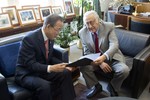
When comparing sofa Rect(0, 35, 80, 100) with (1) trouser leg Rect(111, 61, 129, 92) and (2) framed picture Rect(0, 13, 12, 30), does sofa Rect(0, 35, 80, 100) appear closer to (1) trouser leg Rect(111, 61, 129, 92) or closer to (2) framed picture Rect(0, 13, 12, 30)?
(2) framed picture Rect(0, 13, 12, 30)

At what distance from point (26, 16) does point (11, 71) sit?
1108mm

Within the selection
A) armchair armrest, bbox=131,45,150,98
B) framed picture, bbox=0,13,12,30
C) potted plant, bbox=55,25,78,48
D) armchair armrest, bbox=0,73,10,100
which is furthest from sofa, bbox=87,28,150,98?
framed picture, bbox=0,13,12,30

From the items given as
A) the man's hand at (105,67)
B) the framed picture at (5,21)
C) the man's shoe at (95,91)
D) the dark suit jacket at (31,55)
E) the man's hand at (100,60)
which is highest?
the framed picture at (5,21)

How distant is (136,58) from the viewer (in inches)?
80.4

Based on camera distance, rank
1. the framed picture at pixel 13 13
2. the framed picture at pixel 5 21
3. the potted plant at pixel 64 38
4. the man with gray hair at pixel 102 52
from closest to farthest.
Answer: the man with gray hair at pixel 102 52 < the framed picture at pixel 5 21 < the framed picture at pixel 13 13 < the potted plant at pixel 64 38

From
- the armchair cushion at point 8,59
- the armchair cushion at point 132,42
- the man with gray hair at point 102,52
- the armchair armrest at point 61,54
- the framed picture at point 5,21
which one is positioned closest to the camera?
the armchair cushion at point 8,59

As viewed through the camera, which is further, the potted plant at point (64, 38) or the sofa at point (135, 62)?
the potted plant at point (64, 38)

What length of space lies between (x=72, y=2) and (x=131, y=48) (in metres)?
1.73

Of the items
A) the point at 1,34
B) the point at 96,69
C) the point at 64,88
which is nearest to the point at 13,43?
the point at 1,34

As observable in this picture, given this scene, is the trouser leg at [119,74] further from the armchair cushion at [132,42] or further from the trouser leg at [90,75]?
the armchair cushion at [132,42]

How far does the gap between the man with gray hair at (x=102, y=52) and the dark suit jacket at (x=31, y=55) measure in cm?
61

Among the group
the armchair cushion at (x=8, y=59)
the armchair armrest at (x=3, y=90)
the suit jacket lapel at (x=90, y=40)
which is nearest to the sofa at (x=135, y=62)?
the suit jacket lapel at (x=90, y=40)

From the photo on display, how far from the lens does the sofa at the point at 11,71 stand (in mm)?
1681

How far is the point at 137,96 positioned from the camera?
2238 mm
